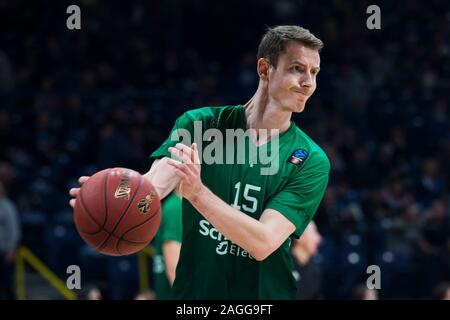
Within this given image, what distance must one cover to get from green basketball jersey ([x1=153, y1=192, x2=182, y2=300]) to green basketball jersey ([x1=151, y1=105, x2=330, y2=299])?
1.94m

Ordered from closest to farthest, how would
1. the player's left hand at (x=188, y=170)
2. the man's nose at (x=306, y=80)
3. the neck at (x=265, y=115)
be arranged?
the player's left hand at (x=188, y=170) < the man's nose at (x=306, y=80) < the neck at (x=265, y=115)

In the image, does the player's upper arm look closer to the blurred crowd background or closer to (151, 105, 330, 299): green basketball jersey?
(151, 105, 330, 299): green basketball jersey

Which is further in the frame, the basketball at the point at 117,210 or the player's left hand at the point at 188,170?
the basketball at the point at 117,210

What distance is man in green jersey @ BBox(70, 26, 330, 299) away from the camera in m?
4.72

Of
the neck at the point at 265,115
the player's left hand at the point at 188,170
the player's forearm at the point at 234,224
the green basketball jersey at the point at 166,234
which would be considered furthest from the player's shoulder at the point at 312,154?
the green basketball jersey at the point at 166,234

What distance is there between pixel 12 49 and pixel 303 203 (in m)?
11.7

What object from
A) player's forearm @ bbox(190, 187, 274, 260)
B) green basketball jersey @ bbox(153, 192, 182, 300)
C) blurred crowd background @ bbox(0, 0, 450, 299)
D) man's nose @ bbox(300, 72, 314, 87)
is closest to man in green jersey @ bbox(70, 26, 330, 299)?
man's nose @ bbox(300, 72, 314, 87)

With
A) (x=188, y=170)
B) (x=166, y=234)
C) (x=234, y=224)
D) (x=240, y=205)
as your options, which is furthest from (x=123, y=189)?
(x=166, y=234)

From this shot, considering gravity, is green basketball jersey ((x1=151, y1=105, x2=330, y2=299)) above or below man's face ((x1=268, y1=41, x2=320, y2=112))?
below

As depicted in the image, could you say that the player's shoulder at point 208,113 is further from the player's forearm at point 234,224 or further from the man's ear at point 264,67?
the player's forearm at point 234,224

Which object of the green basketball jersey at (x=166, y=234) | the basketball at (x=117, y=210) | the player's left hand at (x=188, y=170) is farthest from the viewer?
the green basketball jersey at (x=166, y=234)

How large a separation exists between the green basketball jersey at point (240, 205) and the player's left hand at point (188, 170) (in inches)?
20.3

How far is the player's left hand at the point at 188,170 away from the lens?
167 inches

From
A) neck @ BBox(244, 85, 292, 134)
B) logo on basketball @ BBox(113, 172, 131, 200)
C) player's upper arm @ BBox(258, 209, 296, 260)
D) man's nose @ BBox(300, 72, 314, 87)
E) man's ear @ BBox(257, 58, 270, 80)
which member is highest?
man's ear @ BBox(257, 58, 270, 80)
